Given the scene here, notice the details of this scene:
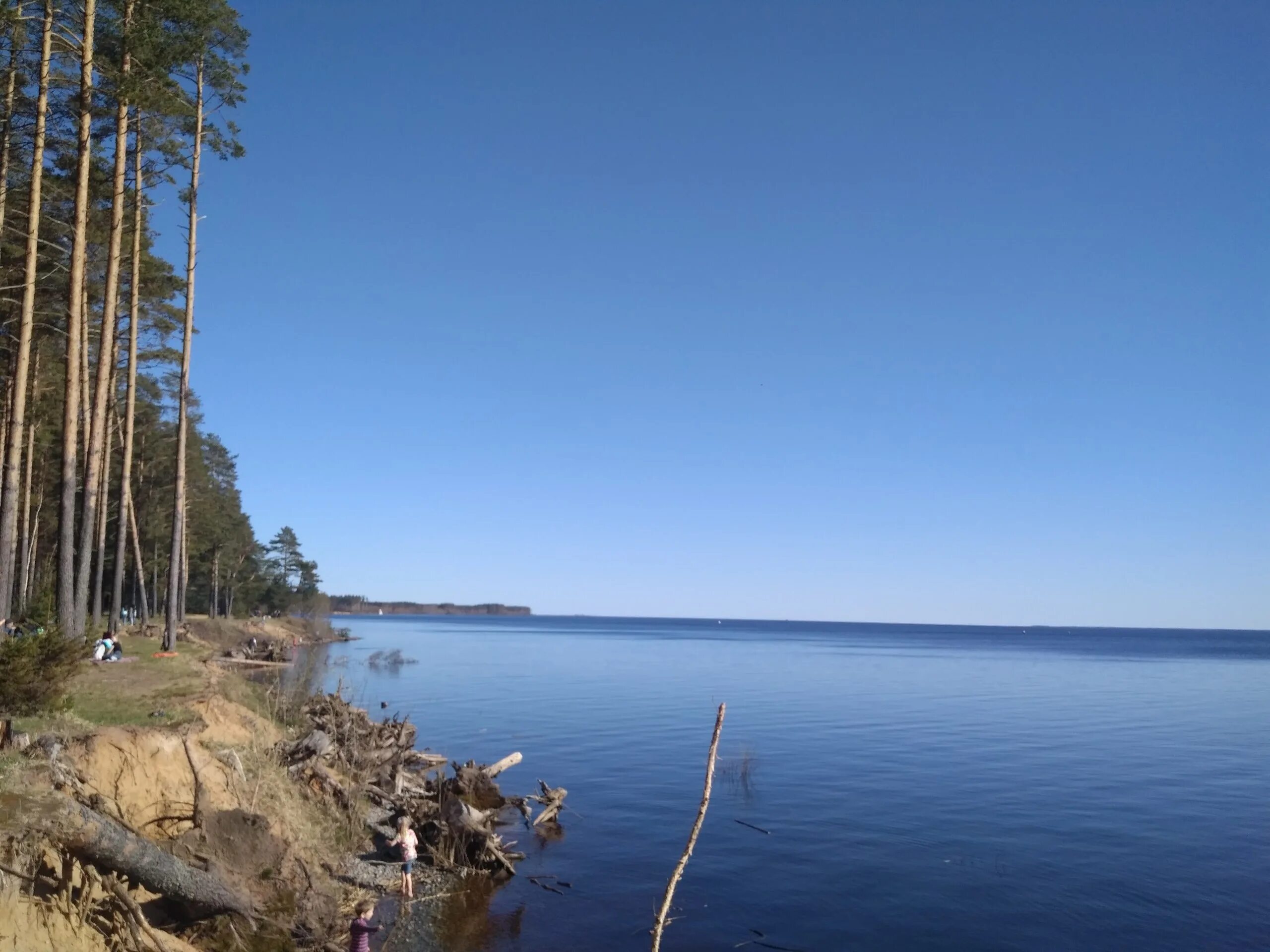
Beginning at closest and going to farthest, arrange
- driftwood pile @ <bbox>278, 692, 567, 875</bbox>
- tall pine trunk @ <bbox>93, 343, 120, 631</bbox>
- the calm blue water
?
1. the calm blue water
2. driftwood pile @ <bbox>278, 692, 567, 875</bbox>
3. tall pine trunk @ <bbox>93, 343, 120, 631</bbox>

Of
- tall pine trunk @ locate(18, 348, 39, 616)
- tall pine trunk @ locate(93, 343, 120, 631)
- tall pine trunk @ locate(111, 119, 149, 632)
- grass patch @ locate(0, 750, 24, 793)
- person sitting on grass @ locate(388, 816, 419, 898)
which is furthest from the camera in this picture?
tall pine trunk @ locate(93, 343, 120, 631)

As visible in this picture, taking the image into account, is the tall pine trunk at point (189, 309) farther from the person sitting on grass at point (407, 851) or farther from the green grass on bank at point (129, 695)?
the person sitting on grass at point (407, 851)

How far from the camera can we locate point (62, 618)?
66.3 ft

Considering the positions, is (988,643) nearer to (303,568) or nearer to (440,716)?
(303,568)

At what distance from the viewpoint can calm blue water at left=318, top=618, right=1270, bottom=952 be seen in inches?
611

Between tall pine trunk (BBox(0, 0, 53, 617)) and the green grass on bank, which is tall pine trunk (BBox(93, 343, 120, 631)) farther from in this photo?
tall pine trunk (BBox(0, 0, 53, 617))

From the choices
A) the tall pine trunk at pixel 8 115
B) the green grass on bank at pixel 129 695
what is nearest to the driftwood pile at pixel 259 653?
the green grass on bank at pixel 129 695

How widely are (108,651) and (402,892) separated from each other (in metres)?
15.6

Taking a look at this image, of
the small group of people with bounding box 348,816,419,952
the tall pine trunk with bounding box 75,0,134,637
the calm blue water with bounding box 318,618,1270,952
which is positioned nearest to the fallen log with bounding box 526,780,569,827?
the calm blue water with bounding box 318,618,1270,952

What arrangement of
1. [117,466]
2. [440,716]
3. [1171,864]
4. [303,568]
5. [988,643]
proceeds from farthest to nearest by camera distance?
[988,643], [303,568], [117,466], [440,716], [1171,864]

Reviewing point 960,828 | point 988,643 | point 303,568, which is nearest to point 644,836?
point 960,828

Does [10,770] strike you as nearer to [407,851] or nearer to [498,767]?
[407,851]

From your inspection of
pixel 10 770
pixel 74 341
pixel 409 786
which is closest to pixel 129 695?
pixel 409 786

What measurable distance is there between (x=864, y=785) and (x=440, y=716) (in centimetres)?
2060
